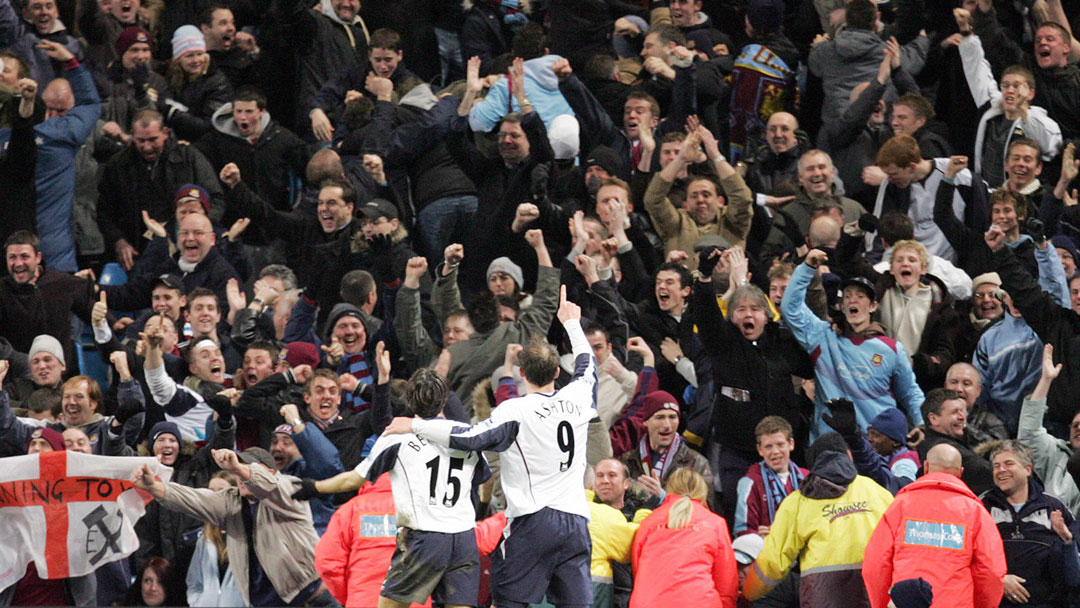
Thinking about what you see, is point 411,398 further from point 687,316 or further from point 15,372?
point 15,372

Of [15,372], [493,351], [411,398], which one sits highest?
[411,398]

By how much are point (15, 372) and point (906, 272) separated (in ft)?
20.6

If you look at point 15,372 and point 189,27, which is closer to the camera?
point 15,372

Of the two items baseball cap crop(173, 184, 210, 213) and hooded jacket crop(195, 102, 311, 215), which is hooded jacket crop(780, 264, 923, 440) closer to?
baseball cap crop(173, 184, 210, 213)

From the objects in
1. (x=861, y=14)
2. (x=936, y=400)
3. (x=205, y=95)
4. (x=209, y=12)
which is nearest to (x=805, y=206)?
(x=861, y=14)

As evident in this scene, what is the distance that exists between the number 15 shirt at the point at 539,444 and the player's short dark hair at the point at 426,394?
97 millimetres

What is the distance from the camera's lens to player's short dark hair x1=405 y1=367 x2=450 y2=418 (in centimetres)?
970

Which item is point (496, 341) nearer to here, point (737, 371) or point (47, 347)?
point (737, 371)

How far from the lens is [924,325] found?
41.0ft

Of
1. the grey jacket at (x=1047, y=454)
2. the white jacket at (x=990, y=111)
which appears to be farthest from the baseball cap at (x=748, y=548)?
the white jacket at (x=990, y=111)

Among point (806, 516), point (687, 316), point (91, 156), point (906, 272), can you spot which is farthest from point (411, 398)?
point (91, 156)

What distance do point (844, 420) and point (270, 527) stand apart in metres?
3.59

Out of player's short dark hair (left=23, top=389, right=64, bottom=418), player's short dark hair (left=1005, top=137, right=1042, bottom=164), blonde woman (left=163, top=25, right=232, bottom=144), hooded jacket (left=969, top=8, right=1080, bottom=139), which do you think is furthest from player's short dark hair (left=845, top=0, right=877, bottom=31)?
player's short dark hair (left=23, top=389, right=64, bottom=418)

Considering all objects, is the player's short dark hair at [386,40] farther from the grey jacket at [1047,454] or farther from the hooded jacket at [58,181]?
the grey jacket at [1047,454]
